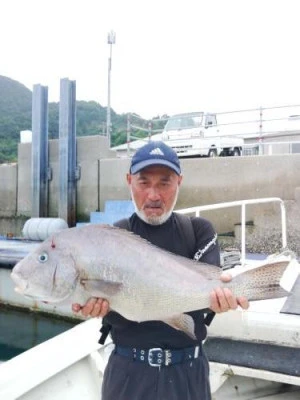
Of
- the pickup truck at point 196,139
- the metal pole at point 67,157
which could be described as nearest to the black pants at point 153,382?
the pickup truck at point 196,139

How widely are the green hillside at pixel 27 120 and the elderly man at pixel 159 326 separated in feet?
101

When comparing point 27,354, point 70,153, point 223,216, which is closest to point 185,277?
point 27,354

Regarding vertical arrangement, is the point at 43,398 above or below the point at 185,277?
below

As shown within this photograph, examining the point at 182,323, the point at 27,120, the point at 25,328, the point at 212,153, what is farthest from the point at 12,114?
the point at 182,323

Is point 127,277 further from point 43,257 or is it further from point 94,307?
point 43,257

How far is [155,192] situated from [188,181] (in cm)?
963

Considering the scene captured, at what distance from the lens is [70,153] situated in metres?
13.5

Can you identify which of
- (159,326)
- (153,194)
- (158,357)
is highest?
(153,194)

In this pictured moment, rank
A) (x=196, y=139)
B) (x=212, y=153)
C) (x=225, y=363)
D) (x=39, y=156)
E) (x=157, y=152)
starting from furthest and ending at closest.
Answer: (x=39, y=156)
(x=212, y=153)
(x=196, y=139)
(x=225, y=363)
(x=157, y=152)

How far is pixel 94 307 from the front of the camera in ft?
5.74

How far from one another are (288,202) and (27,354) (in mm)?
7444

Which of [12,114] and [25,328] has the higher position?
[12,114]

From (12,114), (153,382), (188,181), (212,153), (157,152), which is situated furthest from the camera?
(12,114)

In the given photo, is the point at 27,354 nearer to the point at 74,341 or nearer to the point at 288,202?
the point at 74,341
